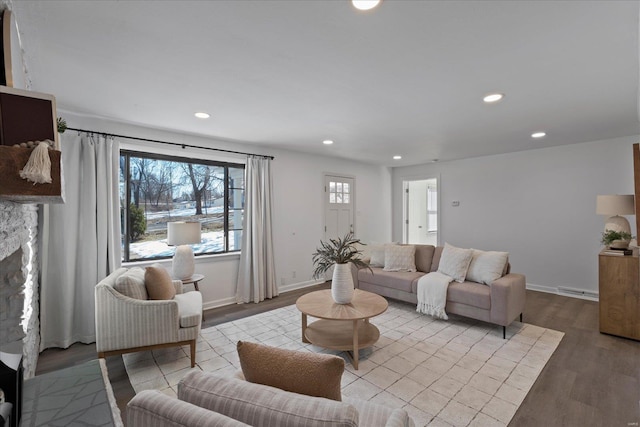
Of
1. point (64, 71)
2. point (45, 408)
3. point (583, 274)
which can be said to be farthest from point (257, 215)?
point (583, 274)

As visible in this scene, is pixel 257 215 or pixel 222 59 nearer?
pixel 222 59

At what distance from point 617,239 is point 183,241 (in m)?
4.90

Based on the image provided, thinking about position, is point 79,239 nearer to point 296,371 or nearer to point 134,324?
point 134,324

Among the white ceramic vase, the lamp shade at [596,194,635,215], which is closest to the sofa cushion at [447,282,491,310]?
the white ceramic vase

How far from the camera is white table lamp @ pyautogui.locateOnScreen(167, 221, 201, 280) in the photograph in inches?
127

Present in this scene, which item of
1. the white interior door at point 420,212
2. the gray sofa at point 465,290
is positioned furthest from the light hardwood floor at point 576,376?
the white interior door at point 420,212

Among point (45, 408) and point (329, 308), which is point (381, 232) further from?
point (45, 408)

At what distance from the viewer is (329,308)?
8.90 feet

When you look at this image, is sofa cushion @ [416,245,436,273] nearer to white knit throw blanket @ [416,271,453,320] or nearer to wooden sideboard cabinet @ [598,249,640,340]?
white knit throw blanket @ [416,271,453,320]

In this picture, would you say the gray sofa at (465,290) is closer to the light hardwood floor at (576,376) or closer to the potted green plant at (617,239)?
the light hardwood floor at (576,376)

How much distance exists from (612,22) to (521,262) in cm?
428

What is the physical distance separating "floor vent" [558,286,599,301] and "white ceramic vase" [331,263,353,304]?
12.6 ft

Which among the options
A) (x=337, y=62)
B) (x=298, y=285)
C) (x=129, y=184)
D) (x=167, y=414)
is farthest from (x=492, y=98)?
(x=129, y=184)

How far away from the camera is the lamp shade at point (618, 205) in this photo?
326cm
